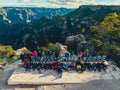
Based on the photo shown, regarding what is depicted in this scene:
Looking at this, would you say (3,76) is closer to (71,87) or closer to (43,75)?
(43,75)

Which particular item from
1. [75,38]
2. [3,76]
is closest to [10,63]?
[3,76]

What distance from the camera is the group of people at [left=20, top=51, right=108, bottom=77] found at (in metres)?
45.4

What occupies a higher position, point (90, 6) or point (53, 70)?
point (53, 70)

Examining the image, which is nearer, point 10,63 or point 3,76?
point 3,76

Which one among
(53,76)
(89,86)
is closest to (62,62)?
(53,76)

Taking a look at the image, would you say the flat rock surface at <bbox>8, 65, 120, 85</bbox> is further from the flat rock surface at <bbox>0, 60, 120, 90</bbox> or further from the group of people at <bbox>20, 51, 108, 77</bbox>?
the group of people at <bbox>20, 51, 108, 77</bbox>

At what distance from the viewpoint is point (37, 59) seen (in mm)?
46969

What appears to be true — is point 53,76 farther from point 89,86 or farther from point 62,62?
point 89,86

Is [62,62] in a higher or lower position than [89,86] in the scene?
Answer: higher

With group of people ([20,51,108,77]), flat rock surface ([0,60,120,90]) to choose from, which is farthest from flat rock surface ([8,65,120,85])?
group of people ([20,51,108,77])

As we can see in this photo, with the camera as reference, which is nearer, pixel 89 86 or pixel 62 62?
pixel 89 86

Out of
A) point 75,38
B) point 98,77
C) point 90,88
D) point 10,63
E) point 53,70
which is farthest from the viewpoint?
point 75,38

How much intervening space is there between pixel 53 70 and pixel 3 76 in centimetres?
848

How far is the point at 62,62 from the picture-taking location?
46.2m
